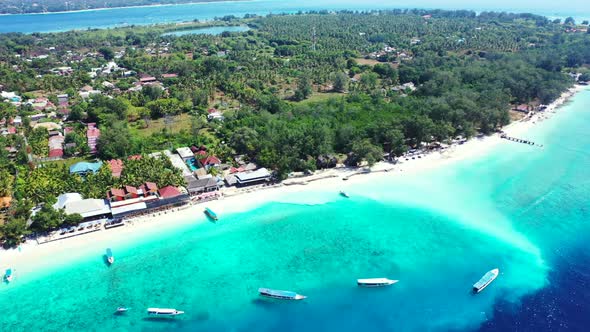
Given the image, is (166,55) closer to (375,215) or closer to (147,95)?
(147,95)

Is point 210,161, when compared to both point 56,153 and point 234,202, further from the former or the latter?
point 56,153

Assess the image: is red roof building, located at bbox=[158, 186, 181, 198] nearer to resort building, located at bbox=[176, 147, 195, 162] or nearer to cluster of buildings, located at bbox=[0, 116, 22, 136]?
resort building, located at bbox=[176, 147, 195, 162]

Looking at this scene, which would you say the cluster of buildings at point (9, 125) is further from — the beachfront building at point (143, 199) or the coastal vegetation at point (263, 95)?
the beachfront building at point (143, 199)

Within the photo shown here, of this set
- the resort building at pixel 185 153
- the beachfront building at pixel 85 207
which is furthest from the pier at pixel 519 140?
the beachfront building at pixel 85 207

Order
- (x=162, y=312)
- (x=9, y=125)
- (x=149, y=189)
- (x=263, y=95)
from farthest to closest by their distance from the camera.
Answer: (x=263, y=95), (x=9, y=125), (x=149, y=189), (x=162, y=312)

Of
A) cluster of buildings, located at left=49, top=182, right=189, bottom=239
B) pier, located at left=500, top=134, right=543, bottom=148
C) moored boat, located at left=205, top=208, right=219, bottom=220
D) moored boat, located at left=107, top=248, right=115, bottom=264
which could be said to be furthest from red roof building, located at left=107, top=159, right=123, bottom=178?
pier, located at left=500, top=134, right=543, bottom=148

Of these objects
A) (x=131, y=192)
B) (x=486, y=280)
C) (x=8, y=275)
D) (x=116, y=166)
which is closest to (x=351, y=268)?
(x=486, y=280)
